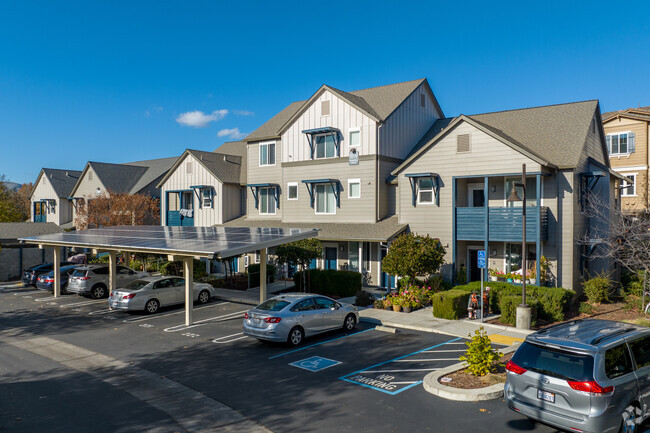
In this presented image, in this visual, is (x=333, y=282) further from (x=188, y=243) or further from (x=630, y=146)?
(x=630, y=146)

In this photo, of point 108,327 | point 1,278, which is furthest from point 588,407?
point 1,278

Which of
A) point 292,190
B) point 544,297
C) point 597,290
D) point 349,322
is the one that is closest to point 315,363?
point 349,322

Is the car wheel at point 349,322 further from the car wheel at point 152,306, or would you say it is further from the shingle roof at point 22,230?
the shingle roof at point 22,230

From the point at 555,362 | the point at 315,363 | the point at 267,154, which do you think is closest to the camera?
the point at 555,362

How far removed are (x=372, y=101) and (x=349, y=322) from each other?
56.9ft

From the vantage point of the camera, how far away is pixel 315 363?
1289 cm

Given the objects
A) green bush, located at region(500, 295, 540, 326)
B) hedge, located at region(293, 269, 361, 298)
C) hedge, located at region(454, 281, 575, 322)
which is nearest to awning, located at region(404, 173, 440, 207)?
hedge, located at region(293, 269, 361, 298)

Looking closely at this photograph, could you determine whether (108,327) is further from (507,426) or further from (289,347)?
(507,426)

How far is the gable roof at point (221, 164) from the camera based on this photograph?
115ft

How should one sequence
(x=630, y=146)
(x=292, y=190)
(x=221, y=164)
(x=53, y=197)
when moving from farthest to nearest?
(x=53, y=197)
(x=221, y=164)
(x=630, y=146)
(x=292, y=190)

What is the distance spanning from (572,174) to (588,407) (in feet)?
54.7

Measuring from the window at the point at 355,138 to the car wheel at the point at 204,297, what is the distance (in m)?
11.9

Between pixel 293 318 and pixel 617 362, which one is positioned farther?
pixel 293 318

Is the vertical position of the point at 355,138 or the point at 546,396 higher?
the point at 355,138
